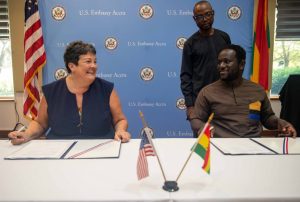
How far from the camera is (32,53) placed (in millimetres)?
3730

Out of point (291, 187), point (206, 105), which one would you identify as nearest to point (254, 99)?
point (206, 105)

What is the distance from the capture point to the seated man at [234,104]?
2.22 meters

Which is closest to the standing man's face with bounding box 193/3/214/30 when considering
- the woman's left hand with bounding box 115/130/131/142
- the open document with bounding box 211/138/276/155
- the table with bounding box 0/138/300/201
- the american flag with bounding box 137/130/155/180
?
the open document with bounding box 211/138/276/155

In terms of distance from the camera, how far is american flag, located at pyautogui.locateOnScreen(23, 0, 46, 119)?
12.1 ft

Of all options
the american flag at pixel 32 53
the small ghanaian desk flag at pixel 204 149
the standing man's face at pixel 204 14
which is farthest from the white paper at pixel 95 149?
the american flag at pixel 32 53

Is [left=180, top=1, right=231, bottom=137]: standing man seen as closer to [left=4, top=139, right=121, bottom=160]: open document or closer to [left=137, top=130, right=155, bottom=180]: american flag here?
[left=4, top=139, right=121, bottom=160]: open document

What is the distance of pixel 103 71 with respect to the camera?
3871mm

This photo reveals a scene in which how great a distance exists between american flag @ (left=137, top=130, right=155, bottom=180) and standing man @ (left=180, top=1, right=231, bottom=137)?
1510mm

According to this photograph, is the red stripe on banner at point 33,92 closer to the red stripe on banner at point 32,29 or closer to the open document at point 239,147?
the red stripe on banner at point 32,29

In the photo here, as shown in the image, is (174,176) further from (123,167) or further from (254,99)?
(254,99)

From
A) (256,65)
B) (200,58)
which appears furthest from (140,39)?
(256,65)

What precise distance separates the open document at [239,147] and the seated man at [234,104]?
1.00 ft

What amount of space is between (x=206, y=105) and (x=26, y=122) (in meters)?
3.03

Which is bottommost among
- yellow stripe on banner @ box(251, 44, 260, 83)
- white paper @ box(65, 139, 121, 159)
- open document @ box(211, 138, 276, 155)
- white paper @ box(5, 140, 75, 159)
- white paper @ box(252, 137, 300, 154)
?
white paper @ box(252, 137, 300, 154)
